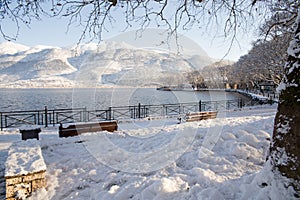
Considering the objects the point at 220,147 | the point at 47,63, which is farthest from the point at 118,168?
the point at 47,63

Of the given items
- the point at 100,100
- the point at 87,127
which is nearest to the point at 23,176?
the point at 87,127

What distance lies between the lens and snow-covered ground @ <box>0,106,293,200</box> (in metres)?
2.82

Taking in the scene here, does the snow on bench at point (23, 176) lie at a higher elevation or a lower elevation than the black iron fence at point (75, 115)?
higher

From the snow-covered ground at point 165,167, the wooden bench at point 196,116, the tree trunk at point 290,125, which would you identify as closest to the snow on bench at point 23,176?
the snow-covered ground at point 165,167

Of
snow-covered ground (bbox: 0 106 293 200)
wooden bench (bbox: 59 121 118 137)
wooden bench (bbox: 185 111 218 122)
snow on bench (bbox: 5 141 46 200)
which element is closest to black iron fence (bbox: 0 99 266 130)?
wooden bench (bbox: 59 121 118 137)

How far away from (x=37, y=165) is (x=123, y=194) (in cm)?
141

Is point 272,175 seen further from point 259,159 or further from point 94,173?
point 94,173

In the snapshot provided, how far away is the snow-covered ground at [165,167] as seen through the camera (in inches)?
111

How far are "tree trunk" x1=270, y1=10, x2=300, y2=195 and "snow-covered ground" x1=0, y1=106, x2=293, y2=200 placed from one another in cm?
18

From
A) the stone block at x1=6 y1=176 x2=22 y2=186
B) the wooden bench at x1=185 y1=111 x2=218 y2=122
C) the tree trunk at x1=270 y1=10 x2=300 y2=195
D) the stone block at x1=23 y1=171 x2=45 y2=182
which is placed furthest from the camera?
the wooden bench at x1=185 y1=111 x2=218 y2=122

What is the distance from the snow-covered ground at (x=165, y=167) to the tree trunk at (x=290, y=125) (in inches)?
7.0

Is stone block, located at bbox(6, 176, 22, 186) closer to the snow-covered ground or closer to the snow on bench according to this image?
the snow on bench

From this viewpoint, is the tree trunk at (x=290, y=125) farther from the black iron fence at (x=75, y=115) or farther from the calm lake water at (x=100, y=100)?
the black iron fence at (x=75, y=115)

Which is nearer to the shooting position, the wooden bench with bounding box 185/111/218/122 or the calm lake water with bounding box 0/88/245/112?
the wooden bench with bounding box 185/111/218/122
